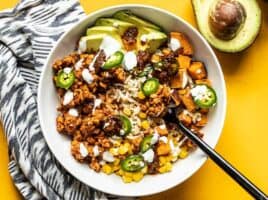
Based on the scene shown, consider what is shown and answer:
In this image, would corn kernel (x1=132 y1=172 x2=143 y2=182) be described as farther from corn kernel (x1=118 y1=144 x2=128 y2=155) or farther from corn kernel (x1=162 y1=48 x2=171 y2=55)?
corn kernel (x1=162 y1=48 x2=171 y2=55)

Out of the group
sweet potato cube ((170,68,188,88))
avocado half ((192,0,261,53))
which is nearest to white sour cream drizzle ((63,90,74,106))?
sweet potato cube ((170,68,188,88))

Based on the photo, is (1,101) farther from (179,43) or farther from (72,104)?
(179,43)

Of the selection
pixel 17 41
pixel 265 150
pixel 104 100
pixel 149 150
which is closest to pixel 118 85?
pixel 104 100

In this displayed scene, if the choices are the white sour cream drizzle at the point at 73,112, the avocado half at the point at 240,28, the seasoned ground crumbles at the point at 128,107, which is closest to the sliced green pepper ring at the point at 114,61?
the seasoned ground crumbles at the point at 128,107

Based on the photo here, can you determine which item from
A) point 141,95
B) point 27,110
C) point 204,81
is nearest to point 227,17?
point 204,81

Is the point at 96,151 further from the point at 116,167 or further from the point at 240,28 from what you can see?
the point at 240,28

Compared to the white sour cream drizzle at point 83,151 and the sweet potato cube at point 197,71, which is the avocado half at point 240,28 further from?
the white sour cream drizzle at point 83,151

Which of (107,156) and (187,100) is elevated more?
(187,100)

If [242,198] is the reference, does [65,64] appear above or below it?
above
